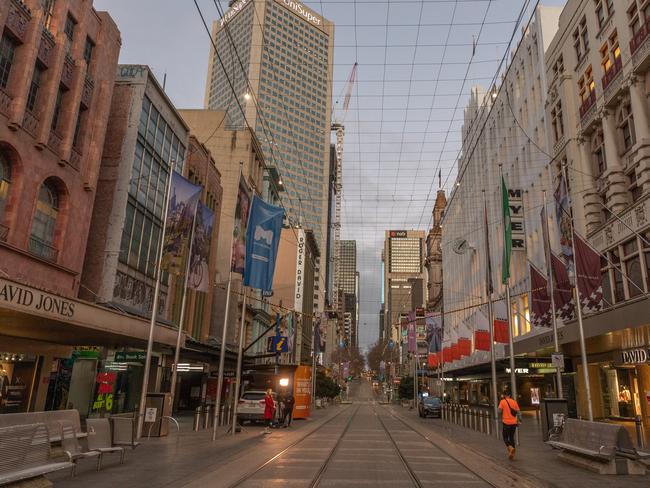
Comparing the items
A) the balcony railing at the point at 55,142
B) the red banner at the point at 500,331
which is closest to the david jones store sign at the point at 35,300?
the balcony railing at the point at 55,142

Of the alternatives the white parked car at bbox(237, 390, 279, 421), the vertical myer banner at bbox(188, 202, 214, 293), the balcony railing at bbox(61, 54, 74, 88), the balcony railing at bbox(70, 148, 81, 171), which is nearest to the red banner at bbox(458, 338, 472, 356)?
the white parked car at bbox(237, 390, 279, 421)

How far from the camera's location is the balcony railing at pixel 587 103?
2900cm

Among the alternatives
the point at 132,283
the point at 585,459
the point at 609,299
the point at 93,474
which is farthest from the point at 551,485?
the point at 132,283

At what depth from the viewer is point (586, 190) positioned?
28891 mm

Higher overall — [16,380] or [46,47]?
[46,47]

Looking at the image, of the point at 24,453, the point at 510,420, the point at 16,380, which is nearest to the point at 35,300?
the point at 24,453

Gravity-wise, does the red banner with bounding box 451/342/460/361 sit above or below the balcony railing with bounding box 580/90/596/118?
below

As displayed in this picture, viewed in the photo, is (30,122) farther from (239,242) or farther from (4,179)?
(239,242)

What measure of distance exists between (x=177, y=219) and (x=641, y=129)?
2160 centimetres

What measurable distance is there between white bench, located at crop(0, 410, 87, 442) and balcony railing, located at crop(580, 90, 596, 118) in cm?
2942

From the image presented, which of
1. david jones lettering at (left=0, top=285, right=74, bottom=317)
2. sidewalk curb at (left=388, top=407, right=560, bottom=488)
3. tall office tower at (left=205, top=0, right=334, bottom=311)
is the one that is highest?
tall office tower at (left=205, top=0, right=334, bottom=311)

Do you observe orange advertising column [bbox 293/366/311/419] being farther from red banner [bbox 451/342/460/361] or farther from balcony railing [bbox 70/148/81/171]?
balcony railing [bbox 70/148/81/171]

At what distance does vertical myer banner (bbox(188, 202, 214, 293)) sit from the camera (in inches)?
885

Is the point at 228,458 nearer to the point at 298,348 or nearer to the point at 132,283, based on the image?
the point at 132,283
